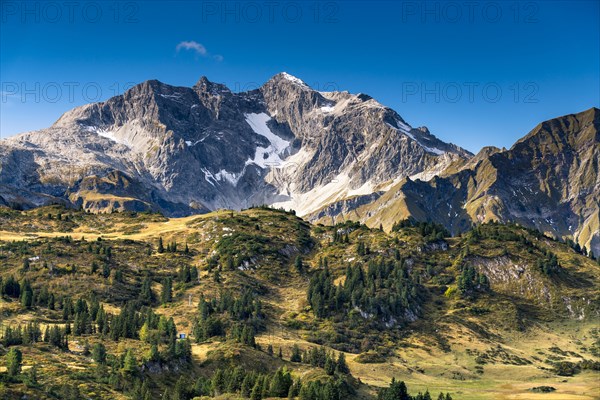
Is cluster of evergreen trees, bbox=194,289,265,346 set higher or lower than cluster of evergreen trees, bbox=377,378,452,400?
higher

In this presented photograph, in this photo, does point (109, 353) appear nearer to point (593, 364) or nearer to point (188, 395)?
point (188, 395)

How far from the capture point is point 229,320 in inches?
7293

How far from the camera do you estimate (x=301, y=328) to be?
198m

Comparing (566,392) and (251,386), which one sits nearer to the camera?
(251,386)

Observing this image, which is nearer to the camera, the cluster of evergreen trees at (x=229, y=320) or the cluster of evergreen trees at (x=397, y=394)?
the cluster of evergreen trees at (x=397, y=394)

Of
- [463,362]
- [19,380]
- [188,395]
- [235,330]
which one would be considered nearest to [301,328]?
[235,330]

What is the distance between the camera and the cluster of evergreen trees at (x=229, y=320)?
168 m

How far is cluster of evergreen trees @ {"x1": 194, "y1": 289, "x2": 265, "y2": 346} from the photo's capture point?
16750cm

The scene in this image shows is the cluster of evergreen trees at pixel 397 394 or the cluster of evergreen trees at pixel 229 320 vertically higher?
the cluster of evergreen trees at pixel 229 320

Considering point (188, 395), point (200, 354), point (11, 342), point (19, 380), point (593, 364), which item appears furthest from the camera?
point (593, 364)

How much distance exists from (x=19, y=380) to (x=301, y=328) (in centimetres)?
10396

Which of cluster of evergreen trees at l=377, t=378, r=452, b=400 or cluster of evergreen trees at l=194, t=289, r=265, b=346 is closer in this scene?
cluster of evergreen trees at l=377, t=378, r=452, b=400

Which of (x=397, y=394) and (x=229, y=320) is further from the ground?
(x=229, y=320)

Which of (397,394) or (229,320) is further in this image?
(229,320)
